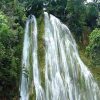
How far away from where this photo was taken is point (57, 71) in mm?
19438

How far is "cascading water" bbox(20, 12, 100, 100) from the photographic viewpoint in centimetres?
1835

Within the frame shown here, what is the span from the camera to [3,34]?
1691 cm

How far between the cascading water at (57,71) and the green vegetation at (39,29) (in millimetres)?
405

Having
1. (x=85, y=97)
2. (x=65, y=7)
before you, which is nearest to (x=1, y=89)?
(x=85, y=97)

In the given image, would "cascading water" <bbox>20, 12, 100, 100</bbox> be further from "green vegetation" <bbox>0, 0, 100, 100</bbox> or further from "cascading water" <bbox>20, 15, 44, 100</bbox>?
"green vegetation" <bbox>0, 0, 100, 100</bbox>

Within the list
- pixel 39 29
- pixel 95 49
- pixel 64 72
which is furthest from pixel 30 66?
pixel 95 49

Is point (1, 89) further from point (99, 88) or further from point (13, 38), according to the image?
point (99, 88)

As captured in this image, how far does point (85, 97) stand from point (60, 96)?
1.68m

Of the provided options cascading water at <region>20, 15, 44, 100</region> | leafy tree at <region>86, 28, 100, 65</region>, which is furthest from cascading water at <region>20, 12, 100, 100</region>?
leafy tree at <region>86, 28, 100, 65</region>

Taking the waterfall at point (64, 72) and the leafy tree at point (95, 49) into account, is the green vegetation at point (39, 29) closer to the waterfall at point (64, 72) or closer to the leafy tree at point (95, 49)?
the leafy tree at point (95, 49)

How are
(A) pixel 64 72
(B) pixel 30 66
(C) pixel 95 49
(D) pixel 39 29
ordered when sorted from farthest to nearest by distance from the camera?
(D) pixel 39 29
(C) pixel 95 49
(A) pixel 64 72
(B) pixel 30 66

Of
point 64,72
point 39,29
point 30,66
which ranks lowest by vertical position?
point 64,72

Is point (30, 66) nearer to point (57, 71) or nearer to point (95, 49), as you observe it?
point (57, 71)

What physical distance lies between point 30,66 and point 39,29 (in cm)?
382
